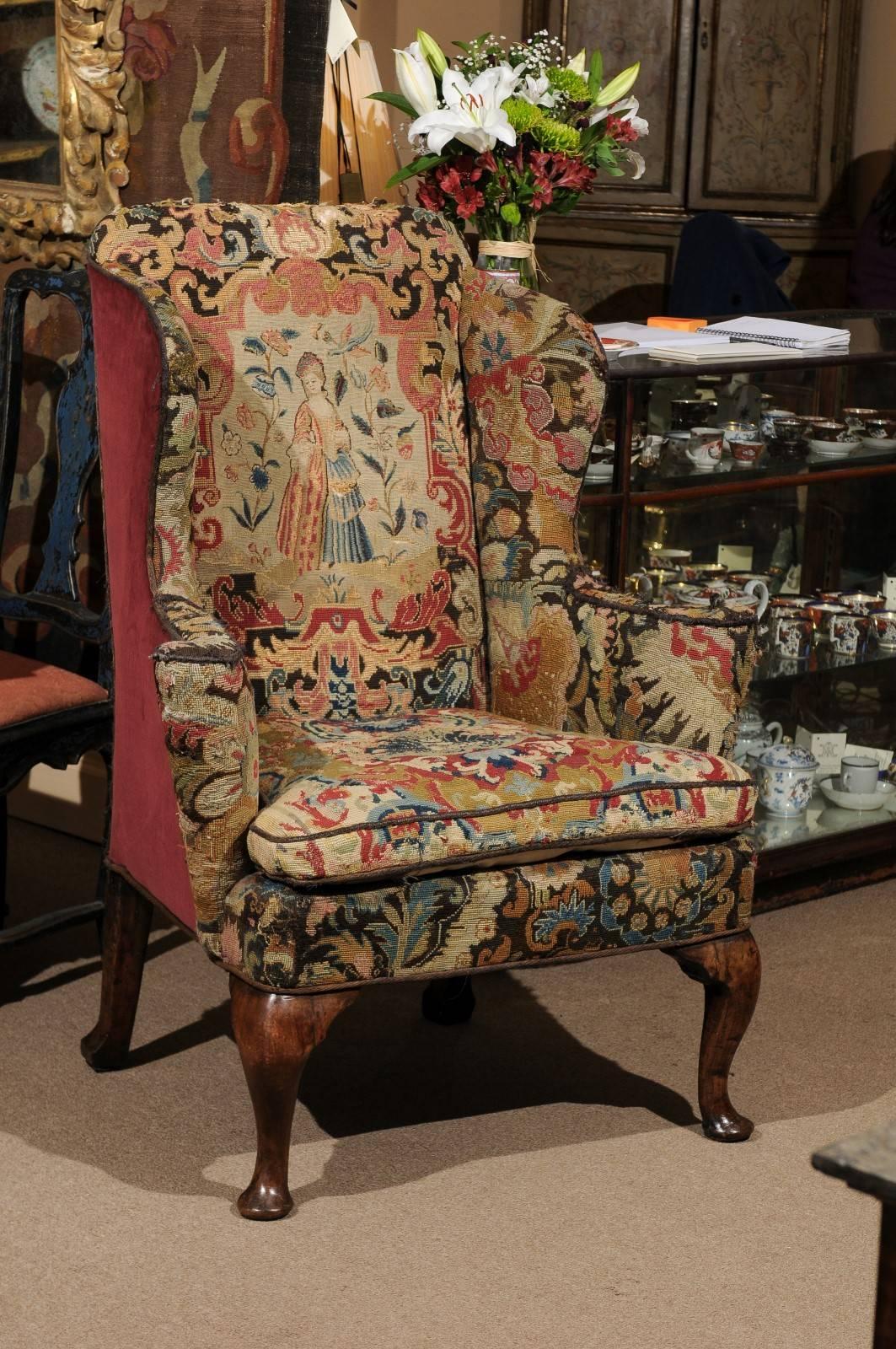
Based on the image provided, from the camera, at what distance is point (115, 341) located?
220 cm

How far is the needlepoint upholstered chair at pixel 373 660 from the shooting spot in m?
1.99

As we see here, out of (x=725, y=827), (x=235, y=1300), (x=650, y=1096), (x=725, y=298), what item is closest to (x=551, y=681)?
(x=725, y=827)

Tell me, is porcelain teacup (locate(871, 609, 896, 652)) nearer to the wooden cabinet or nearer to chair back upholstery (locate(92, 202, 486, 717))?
chair back upholstery (locate(92, 202, 486, 717))

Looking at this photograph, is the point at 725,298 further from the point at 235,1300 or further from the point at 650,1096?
the point at 235,1300

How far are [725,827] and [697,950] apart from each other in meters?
0.17

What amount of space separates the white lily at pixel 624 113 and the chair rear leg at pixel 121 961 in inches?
57.2

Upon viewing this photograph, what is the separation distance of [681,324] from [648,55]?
279 cm

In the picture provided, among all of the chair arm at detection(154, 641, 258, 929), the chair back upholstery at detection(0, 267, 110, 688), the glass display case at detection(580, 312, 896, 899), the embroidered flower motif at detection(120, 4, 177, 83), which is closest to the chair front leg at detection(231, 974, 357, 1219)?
the chair arm at detection(154, 641, 258, 929)

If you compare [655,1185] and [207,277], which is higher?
[207,277]

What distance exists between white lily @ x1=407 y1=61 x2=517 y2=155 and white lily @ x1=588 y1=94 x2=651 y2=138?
0.17 metres

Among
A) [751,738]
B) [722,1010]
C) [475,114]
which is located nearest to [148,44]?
[475,114]

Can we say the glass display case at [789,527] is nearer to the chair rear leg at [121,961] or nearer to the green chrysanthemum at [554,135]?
the green chrysanthemum at [554,135]

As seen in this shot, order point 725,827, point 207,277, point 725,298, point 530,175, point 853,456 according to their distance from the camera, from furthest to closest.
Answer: point 725,298
point 853,456
point 530,175
point 207,277
point 725,827

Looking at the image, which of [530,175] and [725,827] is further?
[530,175]
